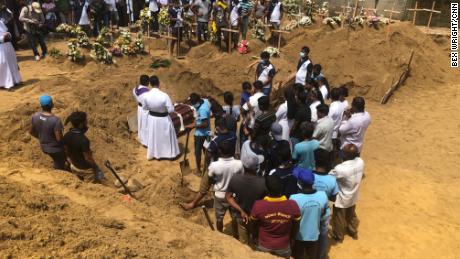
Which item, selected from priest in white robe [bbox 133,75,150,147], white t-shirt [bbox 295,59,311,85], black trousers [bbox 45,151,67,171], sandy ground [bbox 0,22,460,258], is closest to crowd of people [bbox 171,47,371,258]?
sandy ground [bbox 0,22,460,258]

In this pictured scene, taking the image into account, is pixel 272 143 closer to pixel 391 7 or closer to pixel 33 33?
pixel 33 33

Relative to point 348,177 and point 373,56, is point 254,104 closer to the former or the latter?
point 348,177

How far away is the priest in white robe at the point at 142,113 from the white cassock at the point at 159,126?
0.37m

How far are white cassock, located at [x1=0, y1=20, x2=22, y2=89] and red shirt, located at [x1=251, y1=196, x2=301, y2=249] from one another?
8508mm

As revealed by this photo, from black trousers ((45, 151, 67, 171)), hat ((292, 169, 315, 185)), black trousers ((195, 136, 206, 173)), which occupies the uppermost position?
hat ((292, 169, 315, 185))

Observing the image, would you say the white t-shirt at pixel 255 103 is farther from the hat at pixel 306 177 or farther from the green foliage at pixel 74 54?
the green foliage at pixel 74 54

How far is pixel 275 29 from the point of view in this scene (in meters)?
15.5

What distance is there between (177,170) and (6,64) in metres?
5.50

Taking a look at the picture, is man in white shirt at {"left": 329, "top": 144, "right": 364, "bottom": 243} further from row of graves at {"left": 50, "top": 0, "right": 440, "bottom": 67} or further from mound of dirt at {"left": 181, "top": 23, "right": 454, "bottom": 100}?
row of graves at {"left": 50, "top": 0, "right": 440, "bottom": 67}

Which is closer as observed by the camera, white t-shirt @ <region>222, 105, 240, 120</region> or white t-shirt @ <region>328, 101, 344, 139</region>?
white t-shirt @ <region>328, 101, 344, 139</region>

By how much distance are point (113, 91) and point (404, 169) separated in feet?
24.7

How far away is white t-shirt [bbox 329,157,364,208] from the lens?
6035mm

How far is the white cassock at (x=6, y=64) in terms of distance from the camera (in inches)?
400

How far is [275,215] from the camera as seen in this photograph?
466cm
